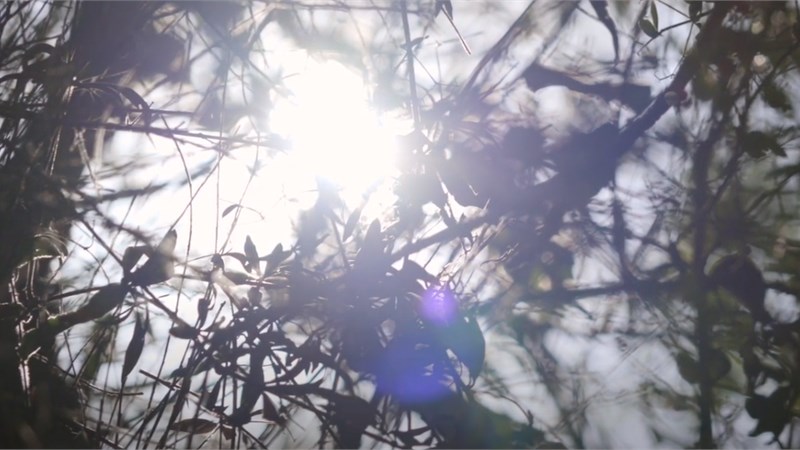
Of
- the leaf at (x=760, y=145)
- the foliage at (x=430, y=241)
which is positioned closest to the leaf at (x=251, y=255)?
the foliage at (x=430, y=241)

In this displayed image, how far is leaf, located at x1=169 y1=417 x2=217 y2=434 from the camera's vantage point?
0.94 metres

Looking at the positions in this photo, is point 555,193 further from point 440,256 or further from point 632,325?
point 632,325

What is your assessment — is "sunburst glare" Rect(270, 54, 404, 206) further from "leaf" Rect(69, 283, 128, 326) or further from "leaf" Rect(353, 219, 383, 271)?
"leaf" Rect(69, 283, 128, 326)

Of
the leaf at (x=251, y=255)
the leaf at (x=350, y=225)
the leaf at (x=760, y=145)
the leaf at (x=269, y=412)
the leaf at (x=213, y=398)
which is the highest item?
the leaf at (x=760, y=145)

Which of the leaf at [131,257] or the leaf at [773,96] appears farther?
the leaf at [773,96]

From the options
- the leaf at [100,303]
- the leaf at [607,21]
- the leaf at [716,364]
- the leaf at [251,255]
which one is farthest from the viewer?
the leaf at [607,21]

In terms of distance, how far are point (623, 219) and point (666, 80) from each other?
0.26 m

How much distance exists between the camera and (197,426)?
983 mm

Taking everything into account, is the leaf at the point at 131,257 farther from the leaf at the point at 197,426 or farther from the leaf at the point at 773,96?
the leaf at the point at 773,96

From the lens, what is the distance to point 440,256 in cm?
119

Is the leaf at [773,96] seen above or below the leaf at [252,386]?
above

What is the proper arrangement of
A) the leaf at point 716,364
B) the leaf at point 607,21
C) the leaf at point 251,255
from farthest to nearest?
the leaf at point 607,21 < the leaf at point 716,364 < the leaf at point 251,255

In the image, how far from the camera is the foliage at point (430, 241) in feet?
3.09

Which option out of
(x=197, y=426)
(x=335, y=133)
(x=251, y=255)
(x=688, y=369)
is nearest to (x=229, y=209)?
(x=251, y=255)
